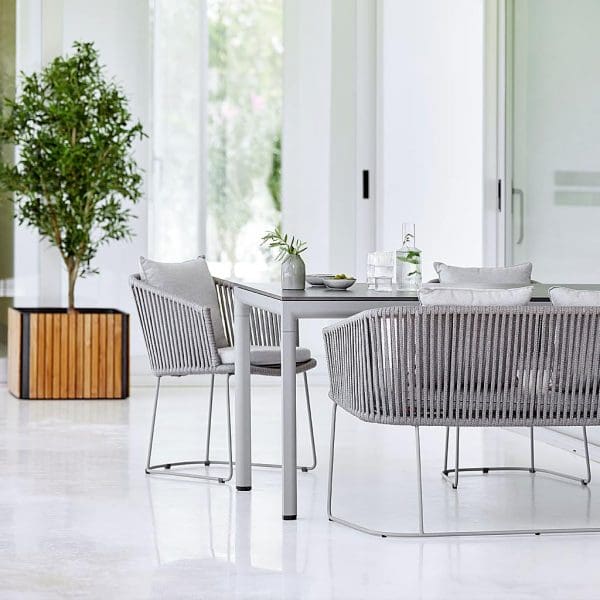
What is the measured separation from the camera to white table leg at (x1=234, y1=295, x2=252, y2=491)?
4566 mm

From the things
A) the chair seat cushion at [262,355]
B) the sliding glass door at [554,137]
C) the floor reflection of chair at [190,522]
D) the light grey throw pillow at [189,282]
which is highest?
the sliding glass door at [554,137]

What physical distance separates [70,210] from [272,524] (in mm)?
3823

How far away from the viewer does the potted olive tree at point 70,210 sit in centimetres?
728

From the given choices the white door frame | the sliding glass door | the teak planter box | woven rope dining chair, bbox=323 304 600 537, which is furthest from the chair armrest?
the white door frame

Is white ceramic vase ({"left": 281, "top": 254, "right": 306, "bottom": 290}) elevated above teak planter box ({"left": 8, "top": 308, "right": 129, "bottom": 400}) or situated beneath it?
elevated above

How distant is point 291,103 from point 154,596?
5756mm

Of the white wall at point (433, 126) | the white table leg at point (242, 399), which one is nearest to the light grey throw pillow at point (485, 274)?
the white table leg at point (242, 399)

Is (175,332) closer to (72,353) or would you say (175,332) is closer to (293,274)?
(293,274)

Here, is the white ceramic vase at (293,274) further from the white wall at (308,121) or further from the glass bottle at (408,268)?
the white wall at (308,121)

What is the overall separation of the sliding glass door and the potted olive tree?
7.66 ft

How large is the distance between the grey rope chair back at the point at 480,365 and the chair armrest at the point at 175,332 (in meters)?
1.12

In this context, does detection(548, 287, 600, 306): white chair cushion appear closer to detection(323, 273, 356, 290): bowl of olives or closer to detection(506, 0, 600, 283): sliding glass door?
detection(323, 273, 356, 290): bowl of olives

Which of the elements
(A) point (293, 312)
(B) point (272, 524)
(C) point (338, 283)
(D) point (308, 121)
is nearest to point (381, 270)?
(C) point (338, 283)

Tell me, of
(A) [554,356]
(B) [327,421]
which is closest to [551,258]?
(B) [327,421]
